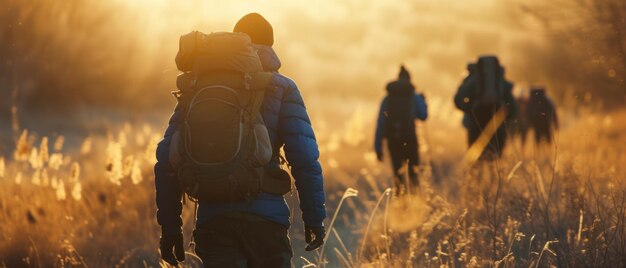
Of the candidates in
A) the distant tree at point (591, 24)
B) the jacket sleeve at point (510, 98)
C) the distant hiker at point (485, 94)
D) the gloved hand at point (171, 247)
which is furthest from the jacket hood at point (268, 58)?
the distant tree at point (591, 24)

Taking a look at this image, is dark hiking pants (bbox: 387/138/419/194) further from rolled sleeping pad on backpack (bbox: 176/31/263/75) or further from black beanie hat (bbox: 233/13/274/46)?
rolled sleeping pad on backpack (bbox: 176/31/263/75)

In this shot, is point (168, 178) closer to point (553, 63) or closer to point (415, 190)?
point (415, 190)

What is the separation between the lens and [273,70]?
181 inches

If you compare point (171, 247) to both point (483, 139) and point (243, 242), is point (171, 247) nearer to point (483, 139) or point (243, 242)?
point (243, 242)

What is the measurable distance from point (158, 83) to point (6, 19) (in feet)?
95.5

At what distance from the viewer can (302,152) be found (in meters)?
4.40

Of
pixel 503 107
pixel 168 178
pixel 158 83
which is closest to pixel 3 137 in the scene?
pixel 503 107

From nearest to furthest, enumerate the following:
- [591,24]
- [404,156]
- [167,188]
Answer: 1. [167,188]
2. [404,156]
3. [591,24]

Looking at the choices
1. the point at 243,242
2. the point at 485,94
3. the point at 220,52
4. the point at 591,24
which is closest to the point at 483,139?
the point at 485,94

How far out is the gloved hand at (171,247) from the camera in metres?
4.79

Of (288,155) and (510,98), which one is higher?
(288,155)

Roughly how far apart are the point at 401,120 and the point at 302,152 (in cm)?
674

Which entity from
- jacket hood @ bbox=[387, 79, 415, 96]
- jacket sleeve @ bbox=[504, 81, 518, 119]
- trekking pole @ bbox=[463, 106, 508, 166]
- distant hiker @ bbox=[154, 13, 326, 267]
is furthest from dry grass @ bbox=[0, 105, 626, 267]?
distant hiker @ bbox=[154, 13, 326, 267]

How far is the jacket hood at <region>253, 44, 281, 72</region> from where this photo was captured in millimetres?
4574
